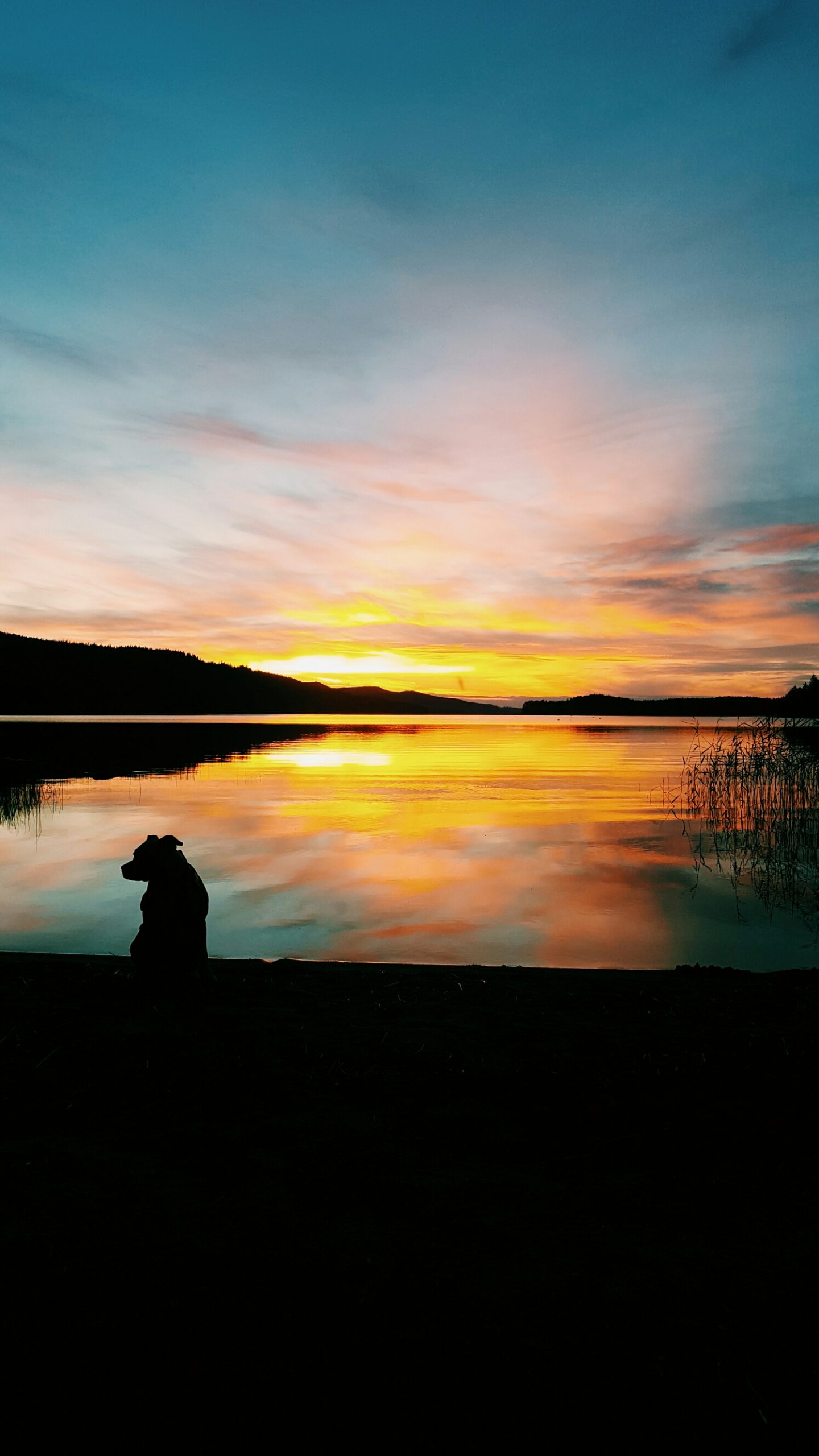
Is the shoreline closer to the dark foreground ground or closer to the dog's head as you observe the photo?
the dog's head

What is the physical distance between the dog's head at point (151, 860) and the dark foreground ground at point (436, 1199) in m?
1.37

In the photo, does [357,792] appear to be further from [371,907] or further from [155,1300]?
[155,1300]

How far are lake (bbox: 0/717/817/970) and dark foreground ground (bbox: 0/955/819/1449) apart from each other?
4659 millimetres

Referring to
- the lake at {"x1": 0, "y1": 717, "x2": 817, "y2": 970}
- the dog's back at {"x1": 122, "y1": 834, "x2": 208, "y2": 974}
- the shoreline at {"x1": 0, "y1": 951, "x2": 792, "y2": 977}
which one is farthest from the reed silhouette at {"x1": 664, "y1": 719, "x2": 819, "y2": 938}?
the dog's back at {"x1": 122, "y1": 834, "x2": 208, "y2": 974}

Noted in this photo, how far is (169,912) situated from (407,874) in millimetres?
8915

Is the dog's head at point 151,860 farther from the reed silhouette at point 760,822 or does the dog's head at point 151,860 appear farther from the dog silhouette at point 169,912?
the reed silhouette at point 760,822

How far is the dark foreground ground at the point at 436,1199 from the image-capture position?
10.1ft

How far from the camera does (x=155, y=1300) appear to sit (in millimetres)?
3367

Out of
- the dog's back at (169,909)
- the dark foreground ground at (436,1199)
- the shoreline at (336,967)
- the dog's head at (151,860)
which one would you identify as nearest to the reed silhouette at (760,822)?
the shoreline at (336,967)

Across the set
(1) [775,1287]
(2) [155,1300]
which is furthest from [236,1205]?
(1) [775,1287]

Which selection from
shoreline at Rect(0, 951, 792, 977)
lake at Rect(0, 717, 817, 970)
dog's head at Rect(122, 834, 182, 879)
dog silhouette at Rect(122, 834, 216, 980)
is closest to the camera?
dog silhouette at Rect(122, 834, 216, 980)

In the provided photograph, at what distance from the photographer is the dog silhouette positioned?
7.64 m

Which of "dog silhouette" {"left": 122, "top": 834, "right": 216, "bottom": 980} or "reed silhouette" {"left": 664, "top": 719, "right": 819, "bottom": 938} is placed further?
"reed silhouette" {"left": 664, "top": 719, "right": 819, "bottom": 938}

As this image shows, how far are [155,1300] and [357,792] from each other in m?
27.6
